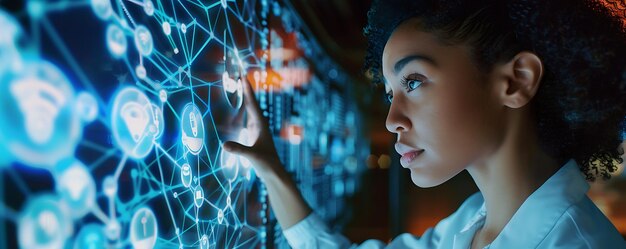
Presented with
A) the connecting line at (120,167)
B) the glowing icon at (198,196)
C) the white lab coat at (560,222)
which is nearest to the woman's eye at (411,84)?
the white lab coat at (560,222)

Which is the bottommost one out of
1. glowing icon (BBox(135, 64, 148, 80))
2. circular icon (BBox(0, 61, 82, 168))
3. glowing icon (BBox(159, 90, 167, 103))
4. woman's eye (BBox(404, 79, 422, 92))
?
circular icon (BBox(0, 61, 82, 168))

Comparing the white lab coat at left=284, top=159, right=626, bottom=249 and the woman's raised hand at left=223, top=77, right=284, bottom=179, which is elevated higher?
the woman's raised hand at left=223, top=77, right=284, bottom=179

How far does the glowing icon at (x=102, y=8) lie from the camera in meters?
0.51

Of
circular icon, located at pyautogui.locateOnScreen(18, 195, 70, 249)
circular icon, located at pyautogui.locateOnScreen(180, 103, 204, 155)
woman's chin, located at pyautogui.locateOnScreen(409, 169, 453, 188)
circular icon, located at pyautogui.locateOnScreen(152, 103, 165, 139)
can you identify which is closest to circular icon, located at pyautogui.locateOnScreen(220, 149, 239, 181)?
circular icon, located at pyautogui.locateOnScreen(180, 103, 204, 155)

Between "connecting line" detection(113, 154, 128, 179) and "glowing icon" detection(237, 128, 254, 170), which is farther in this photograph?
"glowing icon" detection(237, 128, 254, 170)

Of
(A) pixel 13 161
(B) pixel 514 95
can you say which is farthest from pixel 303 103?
(A) pixel 13 161

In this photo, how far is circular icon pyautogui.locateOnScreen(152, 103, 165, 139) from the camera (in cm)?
64

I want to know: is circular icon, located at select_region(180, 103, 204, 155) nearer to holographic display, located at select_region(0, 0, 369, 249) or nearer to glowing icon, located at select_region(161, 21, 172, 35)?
holographic display, located at select_region(0, 0, 369, 249)

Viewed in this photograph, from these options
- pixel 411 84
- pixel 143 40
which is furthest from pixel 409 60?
pixel 143 40

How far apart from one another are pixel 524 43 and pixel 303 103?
0.89 meters

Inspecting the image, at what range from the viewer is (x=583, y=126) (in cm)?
87

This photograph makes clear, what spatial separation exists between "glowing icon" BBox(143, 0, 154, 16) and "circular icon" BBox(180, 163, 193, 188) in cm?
23

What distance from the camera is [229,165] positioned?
3.13ft

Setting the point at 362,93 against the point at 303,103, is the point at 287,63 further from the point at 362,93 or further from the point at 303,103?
the point at 362,93
